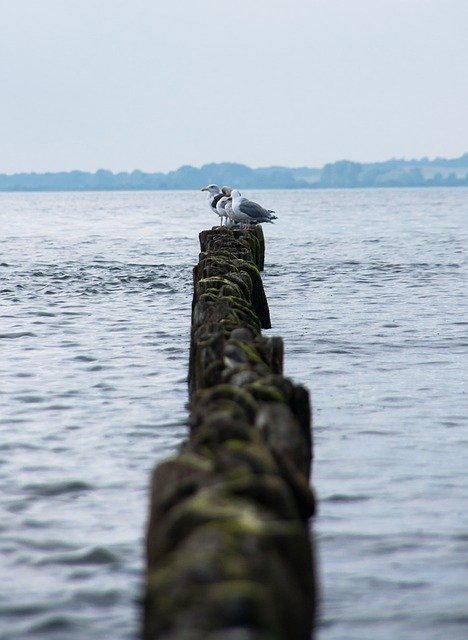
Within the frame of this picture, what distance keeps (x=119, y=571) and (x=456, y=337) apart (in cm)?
1006

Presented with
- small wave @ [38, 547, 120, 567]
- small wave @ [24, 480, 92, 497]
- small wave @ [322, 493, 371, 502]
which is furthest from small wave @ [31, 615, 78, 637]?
small wave @ [322, 493, 371, 502]

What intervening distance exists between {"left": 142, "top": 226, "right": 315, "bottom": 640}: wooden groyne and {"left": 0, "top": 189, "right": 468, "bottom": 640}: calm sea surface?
106 cm

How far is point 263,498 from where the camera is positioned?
3.69 metres

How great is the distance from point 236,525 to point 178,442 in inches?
220

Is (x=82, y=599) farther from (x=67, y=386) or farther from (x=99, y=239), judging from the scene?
(x=99, y=239)

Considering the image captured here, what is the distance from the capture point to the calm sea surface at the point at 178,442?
18.1 ft

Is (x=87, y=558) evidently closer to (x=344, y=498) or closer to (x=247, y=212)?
(x=344, y=498)

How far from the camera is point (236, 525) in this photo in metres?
3.30

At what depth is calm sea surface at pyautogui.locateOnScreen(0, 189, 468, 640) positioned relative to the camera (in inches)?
217

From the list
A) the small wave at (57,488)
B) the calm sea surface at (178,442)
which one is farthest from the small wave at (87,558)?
the small wave at (57,488)

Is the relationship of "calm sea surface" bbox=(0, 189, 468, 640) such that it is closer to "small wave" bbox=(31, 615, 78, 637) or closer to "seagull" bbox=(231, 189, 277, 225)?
"small wave" bbox=(31, 615, 78, 637)

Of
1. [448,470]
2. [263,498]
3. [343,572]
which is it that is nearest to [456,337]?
[448,470]

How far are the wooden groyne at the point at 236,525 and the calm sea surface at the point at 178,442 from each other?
106 cm

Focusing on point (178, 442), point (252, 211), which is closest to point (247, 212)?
point (252, 211)
